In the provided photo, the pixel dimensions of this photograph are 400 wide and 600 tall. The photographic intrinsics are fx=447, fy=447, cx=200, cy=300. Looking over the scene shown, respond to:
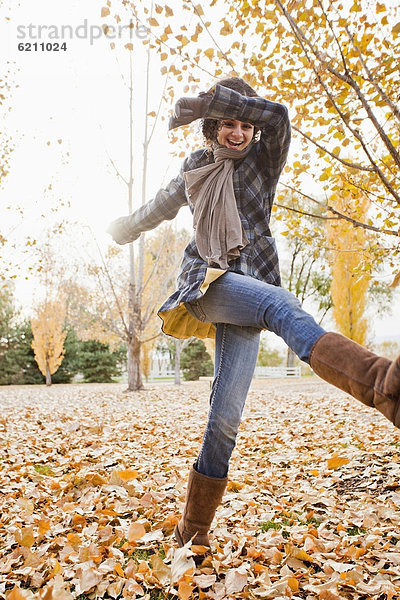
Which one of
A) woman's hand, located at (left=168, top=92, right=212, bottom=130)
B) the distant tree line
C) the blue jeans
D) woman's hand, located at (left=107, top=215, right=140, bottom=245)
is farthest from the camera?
the distant tree line

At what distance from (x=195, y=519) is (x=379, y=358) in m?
1.25

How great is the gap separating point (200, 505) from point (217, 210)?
4.47 ft

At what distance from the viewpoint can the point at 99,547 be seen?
2.18 m

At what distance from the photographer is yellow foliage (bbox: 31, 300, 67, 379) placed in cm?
2127

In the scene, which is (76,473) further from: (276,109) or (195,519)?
(276,109)

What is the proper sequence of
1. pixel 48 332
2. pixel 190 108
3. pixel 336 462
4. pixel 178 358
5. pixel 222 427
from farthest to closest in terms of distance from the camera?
pixel 48 332
pixel 178 358
pixel 336 462
pixel 222 427
pixel 190 108

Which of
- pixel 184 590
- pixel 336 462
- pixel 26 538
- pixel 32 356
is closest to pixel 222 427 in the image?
pixel 184 590

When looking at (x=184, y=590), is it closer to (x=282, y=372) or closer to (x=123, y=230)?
(x=123, y=230)

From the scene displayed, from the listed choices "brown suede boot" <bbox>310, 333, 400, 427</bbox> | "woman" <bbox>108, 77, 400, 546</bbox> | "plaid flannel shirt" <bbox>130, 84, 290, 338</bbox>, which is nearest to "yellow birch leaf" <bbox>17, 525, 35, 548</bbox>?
"woman" <bbox>108, 77, 400, 546</bbox>

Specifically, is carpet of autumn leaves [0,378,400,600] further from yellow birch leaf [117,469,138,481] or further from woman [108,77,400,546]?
woman [108,77,400,546]

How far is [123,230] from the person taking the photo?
2.59 meters

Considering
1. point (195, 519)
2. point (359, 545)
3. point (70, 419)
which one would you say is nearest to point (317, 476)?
point (359, 545)

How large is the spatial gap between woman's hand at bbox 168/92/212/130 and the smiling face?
0.76ft

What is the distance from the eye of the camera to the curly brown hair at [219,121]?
84.0 inches
